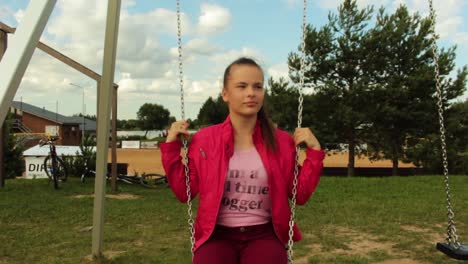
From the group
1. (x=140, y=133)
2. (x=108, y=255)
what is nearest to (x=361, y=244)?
(x=108, y=255)

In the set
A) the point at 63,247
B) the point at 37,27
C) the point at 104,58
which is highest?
the point at 104,58

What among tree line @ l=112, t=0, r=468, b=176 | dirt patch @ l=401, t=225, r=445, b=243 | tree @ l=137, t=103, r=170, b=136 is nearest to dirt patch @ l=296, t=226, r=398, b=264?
dirt patch @ l=401, t=225, r=445, b=243

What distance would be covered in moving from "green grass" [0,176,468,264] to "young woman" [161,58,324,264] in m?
2.68

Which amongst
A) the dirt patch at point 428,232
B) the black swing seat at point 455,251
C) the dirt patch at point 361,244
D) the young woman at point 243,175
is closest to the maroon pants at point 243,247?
the young woman at point 243,175

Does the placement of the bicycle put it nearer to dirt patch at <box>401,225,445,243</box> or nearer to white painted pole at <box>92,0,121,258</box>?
white painted pole at <box>92,0,121,258</box>

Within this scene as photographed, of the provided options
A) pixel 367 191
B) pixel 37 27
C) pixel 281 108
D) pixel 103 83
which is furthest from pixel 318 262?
pixel 281 108

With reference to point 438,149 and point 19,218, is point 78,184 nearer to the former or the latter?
point 19,218

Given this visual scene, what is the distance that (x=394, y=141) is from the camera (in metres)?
21.7

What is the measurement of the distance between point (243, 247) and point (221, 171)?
1.20 feet

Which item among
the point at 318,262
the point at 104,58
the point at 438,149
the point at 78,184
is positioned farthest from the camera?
the point at 438,149

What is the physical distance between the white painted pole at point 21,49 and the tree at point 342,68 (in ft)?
62.6

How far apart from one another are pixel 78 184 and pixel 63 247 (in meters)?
6.17

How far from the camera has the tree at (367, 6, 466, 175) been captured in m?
20.1

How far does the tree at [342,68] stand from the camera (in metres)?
20.6
